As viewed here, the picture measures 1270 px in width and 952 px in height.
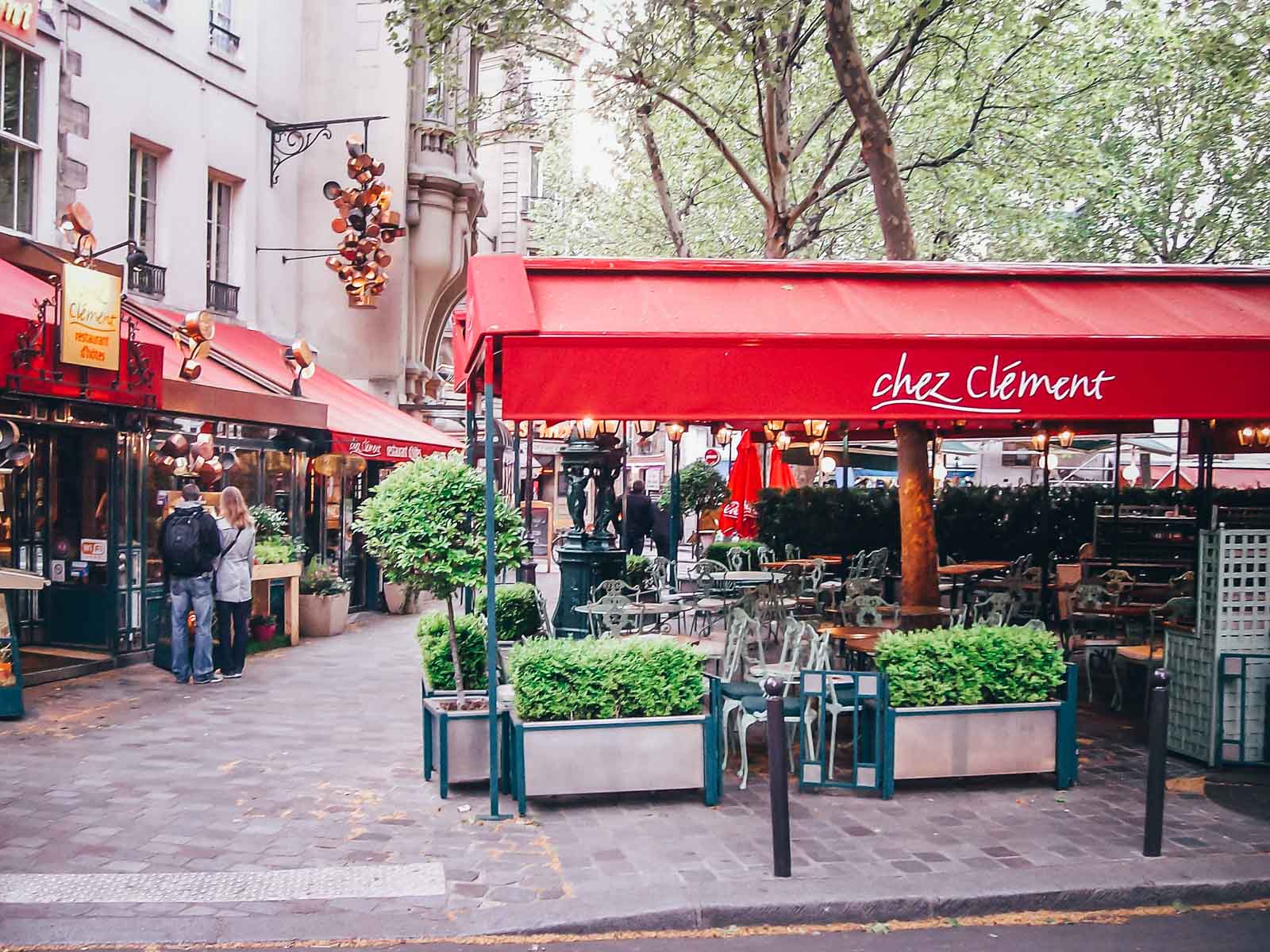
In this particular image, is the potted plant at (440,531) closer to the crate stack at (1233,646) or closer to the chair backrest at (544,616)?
the chair backrest at (544,616)

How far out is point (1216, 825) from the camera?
5.91 metres

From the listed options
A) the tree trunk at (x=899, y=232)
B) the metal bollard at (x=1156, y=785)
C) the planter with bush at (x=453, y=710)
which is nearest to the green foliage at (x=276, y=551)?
the planter with bush at (x=453, y=710)

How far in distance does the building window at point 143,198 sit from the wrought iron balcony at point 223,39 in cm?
224

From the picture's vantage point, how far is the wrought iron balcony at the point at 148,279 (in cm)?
1312

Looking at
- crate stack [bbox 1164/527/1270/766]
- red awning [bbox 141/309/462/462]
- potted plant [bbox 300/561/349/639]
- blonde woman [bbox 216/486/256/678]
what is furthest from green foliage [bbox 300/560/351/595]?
crate stack [bbox 1164/527/1270/766]

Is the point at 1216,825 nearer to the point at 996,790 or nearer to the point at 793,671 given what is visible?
the point at 996,790

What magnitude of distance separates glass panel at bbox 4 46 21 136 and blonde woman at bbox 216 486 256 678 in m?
4.76

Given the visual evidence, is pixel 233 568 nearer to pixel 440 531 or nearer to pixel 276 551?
pixel 276 551

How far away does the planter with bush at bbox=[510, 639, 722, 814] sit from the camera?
6.01 metres

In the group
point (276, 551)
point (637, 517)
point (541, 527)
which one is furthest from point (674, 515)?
point (541, 527)

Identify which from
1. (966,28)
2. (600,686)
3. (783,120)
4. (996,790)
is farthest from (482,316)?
(966,28)

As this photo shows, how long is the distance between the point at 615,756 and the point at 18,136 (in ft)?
32.4

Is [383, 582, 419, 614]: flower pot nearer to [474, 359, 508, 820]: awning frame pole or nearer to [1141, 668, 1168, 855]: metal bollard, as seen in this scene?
[474, 359, 508, 820]: awning frame pole

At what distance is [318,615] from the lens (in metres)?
13.4
